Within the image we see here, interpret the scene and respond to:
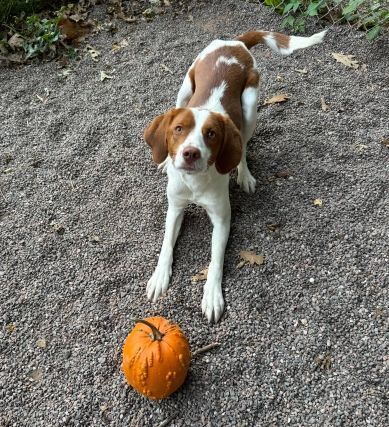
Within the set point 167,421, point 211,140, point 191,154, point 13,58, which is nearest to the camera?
point 167,421

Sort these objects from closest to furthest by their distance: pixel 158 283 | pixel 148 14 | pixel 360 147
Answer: pixel 158 283 < pixel 360 147 < pixel 148 14

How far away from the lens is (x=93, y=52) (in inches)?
207

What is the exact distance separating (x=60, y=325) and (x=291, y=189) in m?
1.90

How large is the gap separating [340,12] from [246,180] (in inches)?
114

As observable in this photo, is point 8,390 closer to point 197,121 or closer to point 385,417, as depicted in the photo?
point 197,121

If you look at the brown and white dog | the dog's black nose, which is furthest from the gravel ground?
the dog's black nose

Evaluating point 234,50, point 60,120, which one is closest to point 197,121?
point 234,50

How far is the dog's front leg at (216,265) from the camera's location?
115 inches

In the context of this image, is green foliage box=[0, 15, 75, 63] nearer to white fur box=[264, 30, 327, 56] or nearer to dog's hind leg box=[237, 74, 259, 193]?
white fur box=[264, 30, 327, 56]

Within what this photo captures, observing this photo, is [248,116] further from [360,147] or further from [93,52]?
[93,52]

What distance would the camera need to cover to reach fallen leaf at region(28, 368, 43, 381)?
2.71 m

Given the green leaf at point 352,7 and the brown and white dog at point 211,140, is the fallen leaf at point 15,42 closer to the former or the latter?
the brown and white dog at point 211,140

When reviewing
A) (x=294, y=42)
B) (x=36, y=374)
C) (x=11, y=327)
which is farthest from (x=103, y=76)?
(x=36, y=374)

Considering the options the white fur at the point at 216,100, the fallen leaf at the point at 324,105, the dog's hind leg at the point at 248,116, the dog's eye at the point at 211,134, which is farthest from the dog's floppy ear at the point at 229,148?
the fallen leaf at the point at 324,105
